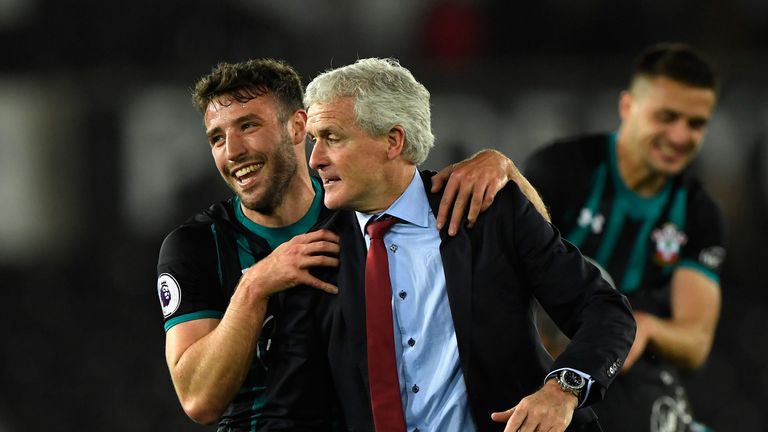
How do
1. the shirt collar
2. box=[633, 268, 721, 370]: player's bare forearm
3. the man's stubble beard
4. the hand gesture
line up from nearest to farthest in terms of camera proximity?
1. the hand gesture
2. the shirt collar
3. the man's stubble beard
4. box=[633, 268, 721, 370]: player's bare forearm

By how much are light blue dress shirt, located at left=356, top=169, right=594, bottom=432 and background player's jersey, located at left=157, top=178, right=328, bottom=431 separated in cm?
36

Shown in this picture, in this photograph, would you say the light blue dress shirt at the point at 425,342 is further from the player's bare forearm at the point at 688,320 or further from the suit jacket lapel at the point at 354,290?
the player's bare forearm at the point at 688,320

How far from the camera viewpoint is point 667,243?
398 cm

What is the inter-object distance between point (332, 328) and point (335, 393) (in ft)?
0.51

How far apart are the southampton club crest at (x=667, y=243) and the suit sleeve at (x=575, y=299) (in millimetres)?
1472

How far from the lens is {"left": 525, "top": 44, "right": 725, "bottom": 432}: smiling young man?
3.88 meters

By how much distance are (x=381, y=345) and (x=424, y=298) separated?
12cm

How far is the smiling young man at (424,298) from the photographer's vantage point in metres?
2.48

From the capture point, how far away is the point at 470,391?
2477 millimetres

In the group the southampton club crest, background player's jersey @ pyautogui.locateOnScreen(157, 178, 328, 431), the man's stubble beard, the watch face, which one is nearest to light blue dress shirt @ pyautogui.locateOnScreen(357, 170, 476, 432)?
the watch face

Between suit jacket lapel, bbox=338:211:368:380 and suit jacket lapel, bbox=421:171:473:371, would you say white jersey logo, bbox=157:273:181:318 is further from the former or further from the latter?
suit jacket lapel, bbox=421:171:473:371

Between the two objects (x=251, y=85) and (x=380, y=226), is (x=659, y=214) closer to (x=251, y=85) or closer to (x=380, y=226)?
(x=251, y=85)

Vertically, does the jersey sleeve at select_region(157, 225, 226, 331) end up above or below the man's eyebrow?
below

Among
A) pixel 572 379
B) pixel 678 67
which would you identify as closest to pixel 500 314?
pixel 572 379
